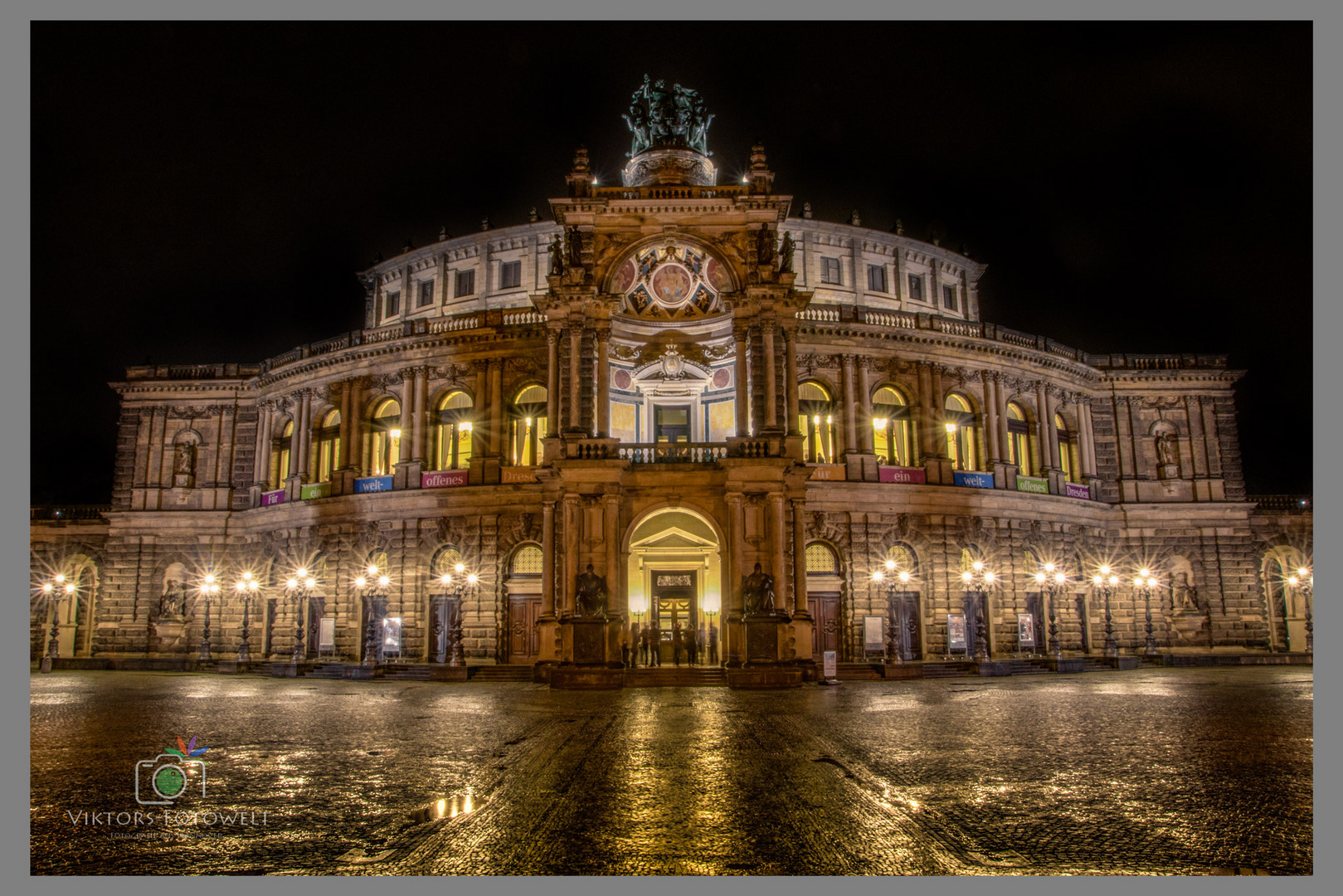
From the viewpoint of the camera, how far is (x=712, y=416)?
1387 inches

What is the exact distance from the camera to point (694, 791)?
852 cm

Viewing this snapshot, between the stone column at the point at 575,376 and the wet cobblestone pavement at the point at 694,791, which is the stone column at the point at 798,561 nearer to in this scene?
the stone column at the point at 575,376

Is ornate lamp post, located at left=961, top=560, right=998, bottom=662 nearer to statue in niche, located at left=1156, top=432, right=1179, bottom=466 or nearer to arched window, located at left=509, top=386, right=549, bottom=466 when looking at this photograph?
statue in niche, located at left=1156, top=432, right=1179, bottom=466

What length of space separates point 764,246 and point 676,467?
8595mm

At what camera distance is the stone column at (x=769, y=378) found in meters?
29.5

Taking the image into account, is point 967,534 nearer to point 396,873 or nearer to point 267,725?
point 267,725

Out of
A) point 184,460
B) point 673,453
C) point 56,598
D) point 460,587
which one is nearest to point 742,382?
point 673,453

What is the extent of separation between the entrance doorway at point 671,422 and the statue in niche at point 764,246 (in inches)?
293

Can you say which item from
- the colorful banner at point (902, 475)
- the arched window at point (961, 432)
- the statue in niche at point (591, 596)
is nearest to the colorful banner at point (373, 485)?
the statue in niche at point (591, 596)

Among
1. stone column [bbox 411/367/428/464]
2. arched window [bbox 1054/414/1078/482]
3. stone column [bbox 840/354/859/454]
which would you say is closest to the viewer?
stone column [bbox 840/354/859/454]

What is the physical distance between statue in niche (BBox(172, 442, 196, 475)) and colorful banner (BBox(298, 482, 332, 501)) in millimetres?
7392

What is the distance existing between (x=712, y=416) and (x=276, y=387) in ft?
72.0

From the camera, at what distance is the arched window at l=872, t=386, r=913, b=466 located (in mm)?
37344

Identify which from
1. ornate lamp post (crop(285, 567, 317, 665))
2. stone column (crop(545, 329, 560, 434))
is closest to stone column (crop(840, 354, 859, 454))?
stone column (crop(545, 329, 560, 434))
